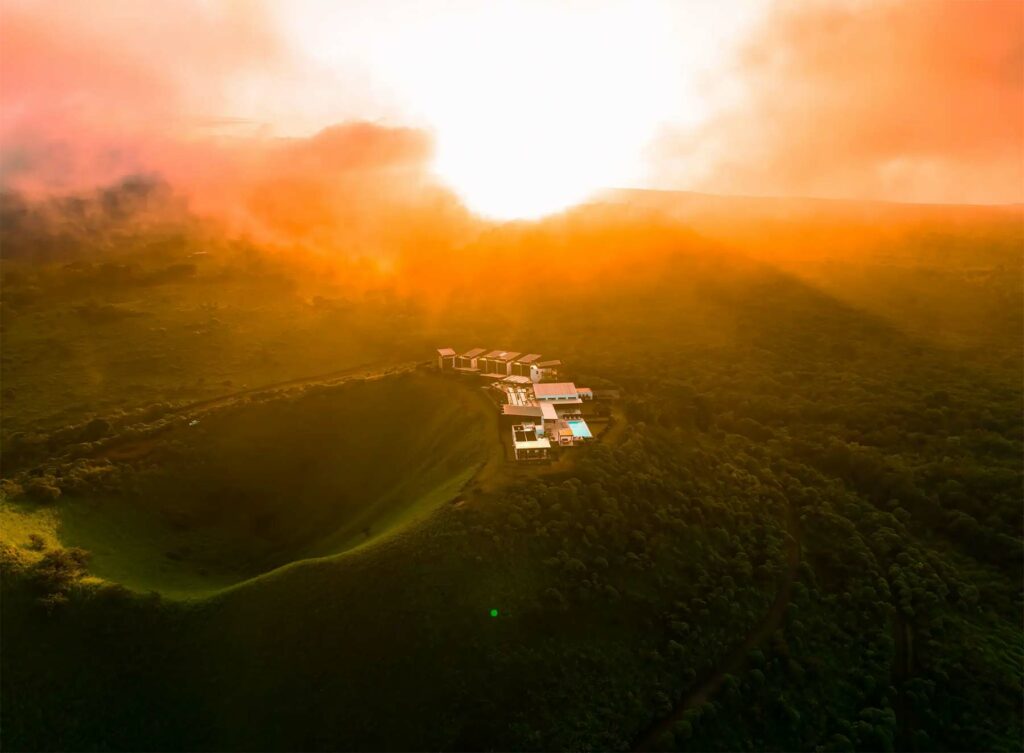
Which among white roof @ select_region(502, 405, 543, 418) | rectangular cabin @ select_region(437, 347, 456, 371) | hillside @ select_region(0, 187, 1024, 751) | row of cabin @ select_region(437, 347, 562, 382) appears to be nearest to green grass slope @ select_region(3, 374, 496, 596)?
hillside @ select_region(0, 187, 1024, 751)

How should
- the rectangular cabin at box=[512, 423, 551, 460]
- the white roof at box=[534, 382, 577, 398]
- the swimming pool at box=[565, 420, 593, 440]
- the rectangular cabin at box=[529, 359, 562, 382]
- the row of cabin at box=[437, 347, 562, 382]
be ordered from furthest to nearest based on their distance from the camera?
1. the row of cabin at box=[437, 347, 562, 382]
2. the rectangular cabin at box=[529, 359, 562, 382]
3. the white roof at box=[534, 382, 577, 398]
4. the swimming pool at box=[565, 420, 593, 440]
5. the rectangular cabin at box=[512, 423, 551, 460]

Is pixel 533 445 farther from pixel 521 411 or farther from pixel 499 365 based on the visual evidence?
pixel 499 365

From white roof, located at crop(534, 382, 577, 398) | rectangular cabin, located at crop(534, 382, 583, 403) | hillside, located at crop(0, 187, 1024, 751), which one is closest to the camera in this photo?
hillside, located at crop(0, 187, 1024, 751)

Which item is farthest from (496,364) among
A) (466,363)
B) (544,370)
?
(544,370)

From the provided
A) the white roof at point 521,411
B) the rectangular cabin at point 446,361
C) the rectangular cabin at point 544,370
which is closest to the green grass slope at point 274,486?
the white roof at point 521,411

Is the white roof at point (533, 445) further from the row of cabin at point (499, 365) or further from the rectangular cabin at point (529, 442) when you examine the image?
the row of cabin at point (499, 365)

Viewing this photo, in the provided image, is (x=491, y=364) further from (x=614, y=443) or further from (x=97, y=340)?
(x=97, y=340)

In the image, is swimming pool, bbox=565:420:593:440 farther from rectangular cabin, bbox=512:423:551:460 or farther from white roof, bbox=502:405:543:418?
white roof, bbox=502:405:543:418

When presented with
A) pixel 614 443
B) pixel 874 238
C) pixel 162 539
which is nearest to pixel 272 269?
pixel 162 539
